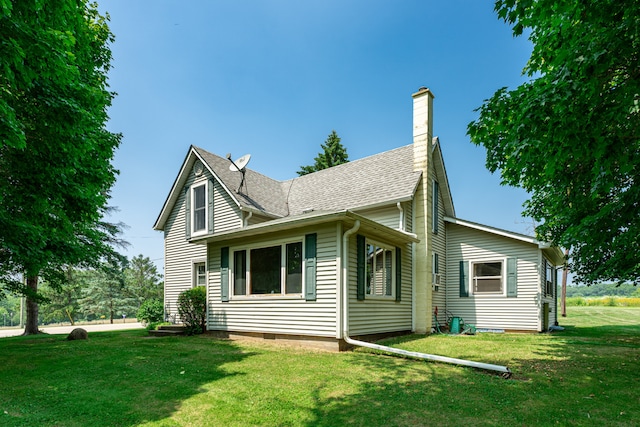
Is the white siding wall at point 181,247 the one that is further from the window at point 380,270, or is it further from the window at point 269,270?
the window at point 380,270

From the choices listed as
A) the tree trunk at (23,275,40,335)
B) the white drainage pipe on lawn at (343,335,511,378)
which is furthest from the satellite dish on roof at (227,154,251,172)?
the tree trunk at (23,275,40,335)

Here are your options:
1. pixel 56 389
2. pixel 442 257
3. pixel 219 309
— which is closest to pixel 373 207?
pixel 442 257

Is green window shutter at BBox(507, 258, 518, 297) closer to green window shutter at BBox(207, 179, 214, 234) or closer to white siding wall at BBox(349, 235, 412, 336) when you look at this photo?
white siding wall at BBox(349, 235, 412, 336)

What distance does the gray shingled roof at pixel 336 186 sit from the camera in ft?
43.9

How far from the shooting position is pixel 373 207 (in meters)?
13.0

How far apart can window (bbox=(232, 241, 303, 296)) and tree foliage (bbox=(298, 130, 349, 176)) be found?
2456 cm

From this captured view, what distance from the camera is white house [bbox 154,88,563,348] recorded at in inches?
373

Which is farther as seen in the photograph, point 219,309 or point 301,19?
point 219,309

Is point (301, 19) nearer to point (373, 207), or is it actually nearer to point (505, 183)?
point (373, 207)

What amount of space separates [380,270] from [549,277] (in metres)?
9.37

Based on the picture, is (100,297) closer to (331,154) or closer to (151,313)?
(151,313)

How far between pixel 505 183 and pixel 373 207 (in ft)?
15.1

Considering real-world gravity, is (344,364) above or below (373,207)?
below

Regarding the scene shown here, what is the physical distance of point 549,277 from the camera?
1602cm
